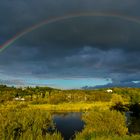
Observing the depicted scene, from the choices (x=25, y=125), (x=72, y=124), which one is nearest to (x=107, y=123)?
(x=25, y=125)

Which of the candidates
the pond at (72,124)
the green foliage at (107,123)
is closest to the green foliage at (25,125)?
the green foliage at (107,123)

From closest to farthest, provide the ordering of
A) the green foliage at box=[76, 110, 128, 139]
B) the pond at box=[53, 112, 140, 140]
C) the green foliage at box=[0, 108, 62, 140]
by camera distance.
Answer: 1. the green foliage at box=[0, 108, 62, 140]
2. the green foliage at box=[76, 110, 128, 139]
3. the pond at box=[53, 112, 140, 140]

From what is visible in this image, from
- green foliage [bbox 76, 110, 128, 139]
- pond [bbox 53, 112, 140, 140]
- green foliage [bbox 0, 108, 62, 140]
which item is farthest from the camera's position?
pond [bbox 53, 112, 140, 140]

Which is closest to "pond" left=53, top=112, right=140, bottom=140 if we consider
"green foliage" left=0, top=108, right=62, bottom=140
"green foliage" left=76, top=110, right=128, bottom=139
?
"green foliage" left=76, top=110, right=128, bottom=139

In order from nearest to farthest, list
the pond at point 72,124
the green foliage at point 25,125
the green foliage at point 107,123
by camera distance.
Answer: the green foliage at point 25,125 < the green foliage at point 107,123 < the pond at point 72,124

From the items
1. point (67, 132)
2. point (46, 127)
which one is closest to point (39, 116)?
point (46, 127)

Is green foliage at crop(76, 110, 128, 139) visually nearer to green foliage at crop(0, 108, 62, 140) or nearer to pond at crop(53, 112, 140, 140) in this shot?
green foliage at crop(0, 108, 62, 140)

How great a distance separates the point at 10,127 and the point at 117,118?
19629 millimetres

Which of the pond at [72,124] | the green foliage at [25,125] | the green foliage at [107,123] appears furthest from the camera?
the pond at [72,124]

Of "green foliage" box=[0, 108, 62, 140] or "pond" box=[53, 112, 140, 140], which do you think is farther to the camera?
"pond" box=[53, 112, 140, 140]

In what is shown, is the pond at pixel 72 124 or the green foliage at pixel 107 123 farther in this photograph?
the pond at pixel 72 124

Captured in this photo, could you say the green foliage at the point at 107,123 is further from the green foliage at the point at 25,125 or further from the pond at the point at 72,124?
the pond at the point at 72,124

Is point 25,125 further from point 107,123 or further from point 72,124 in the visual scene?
point 72,124

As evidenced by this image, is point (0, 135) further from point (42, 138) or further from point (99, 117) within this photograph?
point (99, 117)
